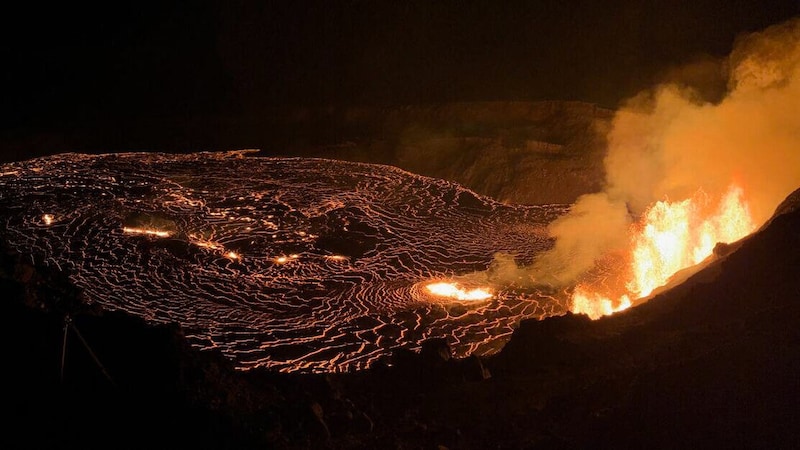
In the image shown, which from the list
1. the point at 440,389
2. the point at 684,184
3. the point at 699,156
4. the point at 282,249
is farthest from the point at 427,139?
the point at 440,389

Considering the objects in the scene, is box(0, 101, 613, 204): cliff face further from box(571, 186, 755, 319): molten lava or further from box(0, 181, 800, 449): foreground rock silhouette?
box(0, 181, 800, 449): foreground rock silhouette

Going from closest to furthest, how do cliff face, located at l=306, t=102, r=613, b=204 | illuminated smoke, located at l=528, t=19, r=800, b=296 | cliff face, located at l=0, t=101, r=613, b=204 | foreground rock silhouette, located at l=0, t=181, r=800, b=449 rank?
foreground rock silhouette, located at l=0, t=181, r=800, b=449
illuminated smoke, located at l=528, t=19, r=800, b=296
cliff face, located at l=306, t=102, r=613, b=204
cliff face, located at l=0, t=101, r=613, b=204

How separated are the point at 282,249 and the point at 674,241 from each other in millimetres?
8188

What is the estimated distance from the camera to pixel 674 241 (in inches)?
496

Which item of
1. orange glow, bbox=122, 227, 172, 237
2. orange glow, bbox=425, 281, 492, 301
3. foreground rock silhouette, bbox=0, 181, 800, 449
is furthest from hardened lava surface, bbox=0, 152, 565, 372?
foreground rock silhouette, bbox=0, 181, 800, 449

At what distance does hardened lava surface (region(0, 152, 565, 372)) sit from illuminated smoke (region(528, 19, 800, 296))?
3.58ft

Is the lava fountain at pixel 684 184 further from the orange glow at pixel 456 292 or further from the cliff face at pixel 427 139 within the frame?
the orange glow at pixel 456 292

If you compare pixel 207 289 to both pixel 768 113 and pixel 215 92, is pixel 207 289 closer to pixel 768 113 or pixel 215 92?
pixel 768 113

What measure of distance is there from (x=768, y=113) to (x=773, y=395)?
37.4 ft

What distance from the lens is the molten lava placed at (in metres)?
11.3

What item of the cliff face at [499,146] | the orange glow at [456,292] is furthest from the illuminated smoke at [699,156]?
the orange glow at [456,292]

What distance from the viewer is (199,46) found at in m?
36.9

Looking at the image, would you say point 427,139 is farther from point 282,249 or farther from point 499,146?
point 282,249

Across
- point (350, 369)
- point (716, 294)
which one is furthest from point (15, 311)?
point (716, 294)
